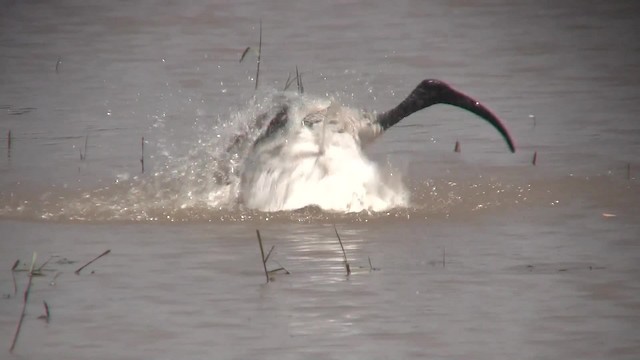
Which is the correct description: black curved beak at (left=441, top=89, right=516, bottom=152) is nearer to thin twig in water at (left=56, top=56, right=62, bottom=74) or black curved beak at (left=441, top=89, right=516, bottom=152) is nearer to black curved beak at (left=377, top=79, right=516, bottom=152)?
black curved beak at (left=377, top=79, right=516, bottom=152)

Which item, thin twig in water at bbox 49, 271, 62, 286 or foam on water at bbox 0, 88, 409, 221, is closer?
thin twig in water at bbox 49, 271, 62, 286

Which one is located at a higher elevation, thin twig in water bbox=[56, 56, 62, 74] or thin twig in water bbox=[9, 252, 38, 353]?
thin twig in water bbox=[56, 56, 62, 74]

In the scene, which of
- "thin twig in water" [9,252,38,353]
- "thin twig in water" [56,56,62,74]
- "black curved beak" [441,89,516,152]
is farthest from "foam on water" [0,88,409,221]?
"thin twig in water" [56,56,62,74]

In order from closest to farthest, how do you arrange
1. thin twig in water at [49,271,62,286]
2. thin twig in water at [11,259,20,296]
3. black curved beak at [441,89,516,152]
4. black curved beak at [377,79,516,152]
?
1. thin twig in water at [11,259,20,296]
2. thin twig in water at [49,271,62,286]
3. black curved beak at [377,79,516,152]
4. black curved beak at [441,89,516,152]

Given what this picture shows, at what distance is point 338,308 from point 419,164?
10.9 feet

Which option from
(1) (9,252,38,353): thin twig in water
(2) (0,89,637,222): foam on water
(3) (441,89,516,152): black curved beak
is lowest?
(1) (9,252,38,353): thin twig in water

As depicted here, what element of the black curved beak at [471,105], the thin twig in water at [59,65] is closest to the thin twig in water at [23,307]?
the black curved beak at [471,105]

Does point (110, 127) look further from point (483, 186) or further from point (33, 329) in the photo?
point (33, 329)

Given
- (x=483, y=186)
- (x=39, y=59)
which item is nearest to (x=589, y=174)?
(x=483, y=186)

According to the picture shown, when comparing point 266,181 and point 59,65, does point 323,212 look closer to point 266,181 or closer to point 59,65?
point 266,181

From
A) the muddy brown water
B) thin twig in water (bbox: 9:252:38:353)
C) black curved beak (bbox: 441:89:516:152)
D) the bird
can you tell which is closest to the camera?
thin twig in water (bbox: 9:252:38:353)

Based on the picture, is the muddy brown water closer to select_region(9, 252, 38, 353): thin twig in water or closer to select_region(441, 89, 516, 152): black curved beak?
select_region(9, 252, 38, 353): thin twig in water

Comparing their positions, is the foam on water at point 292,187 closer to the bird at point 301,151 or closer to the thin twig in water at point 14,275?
the bird at point 301,151

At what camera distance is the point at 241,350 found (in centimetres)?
582
